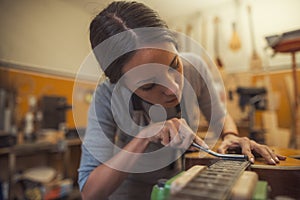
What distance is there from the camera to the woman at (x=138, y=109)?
40cm

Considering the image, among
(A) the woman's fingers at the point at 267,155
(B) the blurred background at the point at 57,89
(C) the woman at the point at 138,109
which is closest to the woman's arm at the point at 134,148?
(C) the woman at the point at 138,109

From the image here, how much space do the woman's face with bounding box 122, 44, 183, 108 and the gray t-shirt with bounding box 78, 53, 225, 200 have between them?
0.09 ft

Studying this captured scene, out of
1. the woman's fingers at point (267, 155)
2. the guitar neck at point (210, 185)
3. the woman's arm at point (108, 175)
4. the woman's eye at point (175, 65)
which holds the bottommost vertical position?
the woman's arm at point (108, 175)

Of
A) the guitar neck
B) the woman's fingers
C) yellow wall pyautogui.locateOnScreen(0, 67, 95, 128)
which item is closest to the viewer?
the guitar neck

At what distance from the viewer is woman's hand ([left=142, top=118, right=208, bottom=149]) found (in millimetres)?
379

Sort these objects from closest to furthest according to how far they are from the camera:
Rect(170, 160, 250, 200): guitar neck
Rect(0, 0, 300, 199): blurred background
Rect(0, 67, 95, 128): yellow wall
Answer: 1. Rect(170, 160, 250, 200): guitar neck
2. Rect(0, 0, 300, 199): blurred background
3. Rect(0, 67, 95, 128): yellow wall

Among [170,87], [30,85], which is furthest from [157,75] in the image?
[30,85]

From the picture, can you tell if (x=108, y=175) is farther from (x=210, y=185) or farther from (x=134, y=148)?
(x=210, y=185)

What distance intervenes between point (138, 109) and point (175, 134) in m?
0.13

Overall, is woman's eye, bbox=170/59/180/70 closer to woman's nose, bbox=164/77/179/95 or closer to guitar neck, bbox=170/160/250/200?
woman's nose, bbox=164/77/179/95

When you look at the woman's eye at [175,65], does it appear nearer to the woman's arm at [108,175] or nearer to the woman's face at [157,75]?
the woman's face at [157,75]

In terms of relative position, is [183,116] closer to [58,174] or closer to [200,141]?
[200,141]

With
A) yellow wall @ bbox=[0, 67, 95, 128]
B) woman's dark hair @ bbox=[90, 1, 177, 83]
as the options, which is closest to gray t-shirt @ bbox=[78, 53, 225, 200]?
woman's dark hair @ bbox=[90, 1, 177, 83]

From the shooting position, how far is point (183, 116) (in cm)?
43
